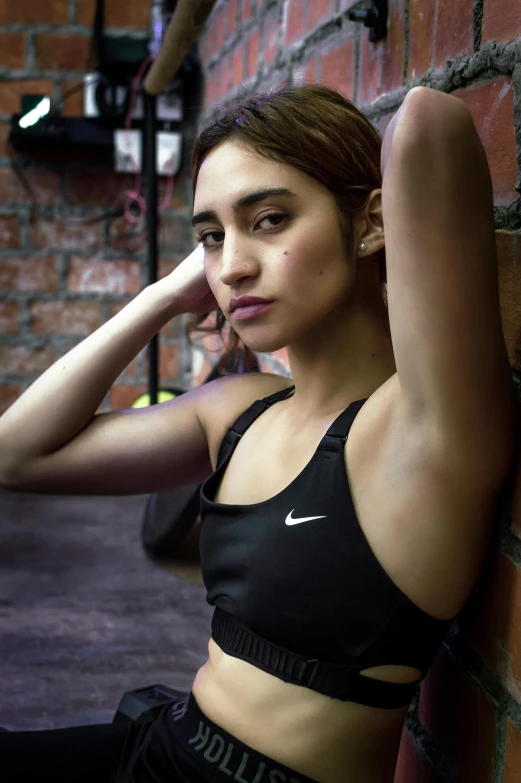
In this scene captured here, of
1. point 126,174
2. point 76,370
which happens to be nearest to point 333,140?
point 76,370

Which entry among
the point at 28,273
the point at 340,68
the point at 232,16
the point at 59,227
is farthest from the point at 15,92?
the point at 340,68

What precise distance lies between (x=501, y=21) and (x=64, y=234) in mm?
2292

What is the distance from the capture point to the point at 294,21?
5.73 ft

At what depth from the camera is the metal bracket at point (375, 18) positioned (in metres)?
1.19

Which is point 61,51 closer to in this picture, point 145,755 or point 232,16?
point 232,16

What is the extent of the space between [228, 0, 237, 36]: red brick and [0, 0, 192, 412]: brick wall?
52 centimetres

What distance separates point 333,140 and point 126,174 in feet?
7.02

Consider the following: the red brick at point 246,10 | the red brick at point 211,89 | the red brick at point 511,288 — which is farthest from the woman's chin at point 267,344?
the red brick at point 211,89

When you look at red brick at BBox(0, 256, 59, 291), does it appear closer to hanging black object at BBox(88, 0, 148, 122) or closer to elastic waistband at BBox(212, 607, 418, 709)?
hanging black object at BBox(88, 0, 148, 122)

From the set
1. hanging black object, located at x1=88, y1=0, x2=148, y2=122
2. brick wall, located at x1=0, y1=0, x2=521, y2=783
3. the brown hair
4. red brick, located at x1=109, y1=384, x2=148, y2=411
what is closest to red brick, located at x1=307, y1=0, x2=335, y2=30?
brick wall, located at x1=0, y1=0, x2=521, y2=783

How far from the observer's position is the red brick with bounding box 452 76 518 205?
0.80 m

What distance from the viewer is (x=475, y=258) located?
2.14 ft

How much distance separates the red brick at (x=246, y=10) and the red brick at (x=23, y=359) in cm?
129

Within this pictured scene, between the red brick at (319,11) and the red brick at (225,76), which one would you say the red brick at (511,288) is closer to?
the red brick at (319,11)
